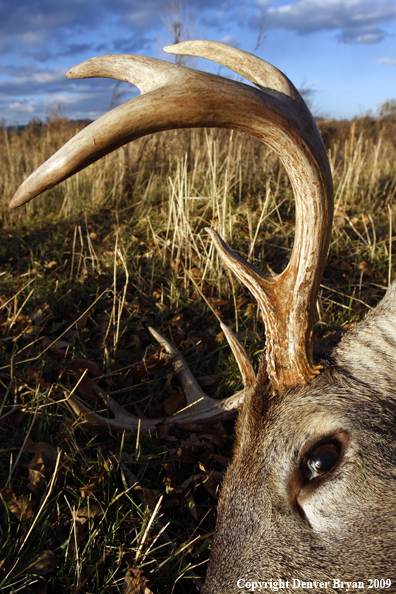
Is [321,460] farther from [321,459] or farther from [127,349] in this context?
[127,349]

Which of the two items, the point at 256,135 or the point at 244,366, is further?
the point at 244,366

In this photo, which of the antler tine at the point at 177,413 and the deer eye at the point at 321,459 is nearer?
the deer eye at the point at 321,459

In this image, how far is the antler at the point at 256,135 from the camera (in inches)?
49.9

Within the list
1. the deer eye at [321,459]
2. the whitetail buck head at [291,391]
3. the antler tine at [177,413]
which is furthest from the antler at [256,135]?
the antler tine at [177,413]

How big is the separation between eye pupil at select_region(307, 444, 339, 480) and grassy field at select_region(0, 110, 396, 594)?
754mm

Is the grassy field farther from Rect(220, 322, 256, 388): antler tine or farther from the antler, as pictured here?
the antler

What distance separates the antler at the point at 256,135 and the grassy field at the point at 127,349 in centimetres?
106

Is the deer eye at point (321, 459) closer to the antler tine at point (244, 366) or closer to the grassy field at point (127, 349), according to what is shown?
the antler tine at point (244, 366)

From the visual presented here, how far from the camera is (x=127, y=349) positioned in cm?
352

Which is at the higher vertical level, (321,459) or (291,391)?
(291,391)

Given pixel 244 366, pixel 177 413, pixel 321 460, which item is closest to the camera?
pixel 321 460

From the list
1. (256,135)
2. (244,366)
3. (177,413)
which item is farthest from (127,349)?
(256,135)

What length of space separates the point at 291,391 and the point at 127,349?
6.75 ft

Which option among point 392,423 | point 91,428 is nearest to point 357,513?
point 392,423
